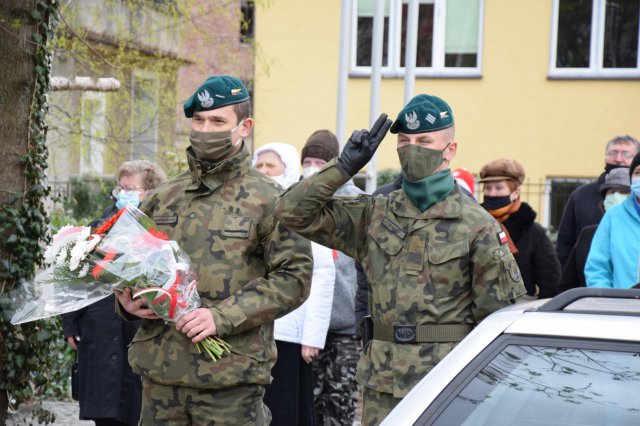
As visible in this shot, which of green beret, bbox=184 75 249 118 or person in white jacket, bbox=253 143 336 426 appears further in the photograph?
person in white jacket, bbox=253 143 336 426

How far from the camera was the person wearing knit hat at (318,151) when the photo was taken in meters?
6.32

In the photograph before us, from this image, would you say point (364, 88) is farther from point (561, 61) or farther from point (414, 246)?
point (414, 246)

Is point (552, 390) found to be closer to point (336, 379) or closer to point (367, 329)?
point (367, 329)

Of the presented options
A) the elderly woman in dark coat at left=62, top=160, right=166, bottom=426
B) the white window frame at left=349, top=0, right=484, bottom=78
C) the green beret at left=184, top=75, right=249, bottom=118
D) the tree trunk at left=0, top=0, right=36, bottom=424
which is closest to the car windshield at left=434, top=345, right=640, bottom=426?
the green beret at left=184, top=75, right=249, bottom=118

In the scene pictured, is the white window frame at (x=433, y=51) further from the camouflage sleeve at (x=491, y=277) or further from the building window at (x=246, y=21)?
the camouflage sleeve at (x=491, y=277)

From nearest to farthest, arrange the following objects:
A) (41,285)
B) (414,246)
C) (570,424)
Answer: (570,424) → (414,246) → (41,285)

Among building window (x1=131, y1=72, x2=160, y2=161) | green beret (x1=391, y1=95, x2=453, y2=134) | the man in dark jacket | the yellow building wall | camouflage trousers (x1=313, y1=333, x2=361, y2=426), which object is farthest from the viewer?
the yellow building wall

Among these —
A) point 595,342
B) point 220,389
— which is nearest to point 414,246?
point 220,389

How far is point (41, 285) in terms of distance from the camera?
437 centimetres

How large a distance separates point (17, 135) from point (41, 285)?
189 centimetres

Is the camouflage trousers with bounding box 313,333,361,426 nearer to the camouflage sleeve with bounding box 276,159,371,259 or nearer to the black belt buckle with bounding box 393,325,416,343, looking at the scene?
the camouflage sleeve with bounding box 276,159,371,259

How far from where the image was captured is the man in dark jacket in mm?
7531

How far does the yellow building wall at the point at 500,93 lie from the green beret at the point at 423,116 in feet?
43.0

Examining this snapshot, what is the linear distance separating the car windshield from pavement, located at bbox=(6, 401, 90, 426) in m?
4.24
